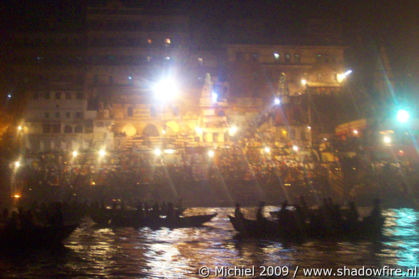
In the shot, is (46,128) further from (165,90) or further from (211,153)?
(211,153)

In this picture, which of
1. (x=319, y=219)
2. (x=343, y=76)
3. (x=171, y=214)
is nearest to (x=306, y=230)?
(x=319, y=219)

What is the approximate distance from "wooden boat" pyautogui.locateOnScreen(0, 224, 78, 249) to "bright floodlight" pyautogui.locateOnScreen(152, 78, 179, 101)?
1388 inches

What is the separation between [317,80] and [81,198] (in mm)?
38447

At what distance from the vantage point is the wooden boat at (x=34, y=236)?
2219 cm

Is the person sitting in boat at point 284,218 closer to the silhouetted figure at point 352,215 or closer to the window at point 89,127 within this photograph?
the silhouetted figure at point 352,215

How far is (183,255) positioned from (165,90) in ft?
126

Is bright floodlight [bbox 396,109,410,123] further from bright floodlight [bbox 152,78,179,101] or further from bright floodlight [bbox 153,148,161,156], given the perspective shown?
bright floodlight [bbox 152,78,179,101]

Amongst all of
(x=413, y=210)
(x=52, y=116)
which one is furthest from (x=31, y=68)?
(x=413, y=210)

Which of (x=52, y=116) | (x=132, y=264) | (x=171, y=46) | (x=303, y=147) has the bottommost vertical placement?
(x=132, y=264)

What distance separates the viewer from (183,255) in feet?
71.5

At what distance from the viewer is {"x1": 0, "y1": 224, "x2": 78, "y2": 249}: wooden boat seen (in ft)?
72.8

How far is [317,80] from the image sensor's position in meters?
62.4

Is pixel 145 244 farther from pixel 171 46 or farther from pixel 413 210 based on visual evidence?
pixel 171 46

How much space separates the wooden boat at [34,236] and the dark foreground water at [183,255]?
581mm
